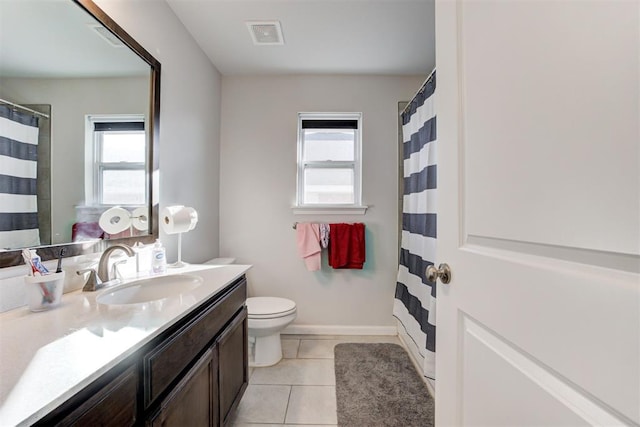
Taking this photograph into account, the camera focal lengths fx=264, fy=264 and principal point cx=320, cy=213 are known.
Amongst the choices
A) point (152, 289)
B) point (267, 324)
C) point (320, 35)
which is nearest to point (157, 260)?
point (152, 289)

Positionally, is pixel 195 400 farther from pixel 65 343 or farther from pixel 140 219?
pixel 140 219

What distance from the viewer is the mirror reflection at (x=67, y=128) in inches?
33.2

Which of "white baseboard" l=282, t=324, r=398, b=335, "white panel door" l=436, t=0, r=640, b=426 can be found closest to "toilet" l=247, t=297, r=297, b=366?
"white baseboard" l=282, t=324, r=398, b=335

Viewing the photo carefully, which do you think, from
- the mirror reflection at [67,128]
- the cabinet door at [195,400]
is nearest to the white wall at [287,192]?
the mirror reflection at [67,128]

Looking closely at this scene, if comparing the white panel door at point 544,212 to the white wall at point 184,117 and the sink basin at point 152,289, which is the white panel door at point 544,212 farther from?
the white wall at point 184,117

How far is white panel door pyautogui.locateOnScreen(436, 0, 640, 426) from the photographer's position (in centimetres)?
38

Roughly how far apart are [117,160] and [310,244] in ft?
4.88

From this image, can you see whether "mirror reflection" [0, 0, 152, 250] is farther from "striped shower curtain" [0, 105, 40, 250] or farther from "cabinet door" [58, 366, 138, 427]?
"cabinet door" [58, 366, 138, 427]

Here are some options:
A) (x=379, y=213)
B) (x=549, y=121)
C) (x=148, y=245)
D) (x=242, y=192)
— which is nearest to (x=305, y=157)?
(x=242, y=192)

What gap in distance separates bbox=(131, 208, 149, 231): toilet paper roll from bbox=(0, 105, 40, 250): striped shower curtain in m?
0.44

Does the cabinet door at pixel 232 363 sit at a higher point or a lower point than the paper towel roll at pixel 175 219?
lower

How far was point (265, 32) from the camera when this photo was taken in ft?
6.10

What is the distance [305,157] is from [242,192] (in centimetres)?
67

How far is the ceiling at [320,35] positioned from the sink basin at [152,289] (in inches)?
64.9
